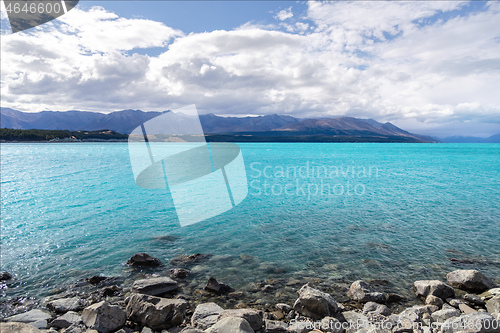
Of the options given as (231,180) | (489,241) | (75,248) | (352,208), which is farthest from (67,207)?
(489,241)

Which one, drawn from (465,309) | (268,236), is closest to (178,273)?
(268,236)

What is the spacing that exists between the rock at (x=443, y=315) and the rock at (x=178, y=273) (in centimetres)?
805

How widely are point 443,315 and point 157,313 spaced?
25.2ft

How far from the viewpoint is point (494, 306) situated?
811cm

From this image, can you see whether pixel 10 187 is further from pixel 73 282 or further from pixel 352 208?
pixel 352 208

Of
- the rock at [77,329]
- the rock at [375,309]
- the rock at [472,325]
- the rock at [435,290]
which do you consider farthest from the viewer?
the rock at [435,290]

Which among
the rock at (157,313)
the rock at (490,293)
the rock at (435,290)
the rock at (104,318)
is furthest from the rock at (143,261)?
the rock at (490,293)

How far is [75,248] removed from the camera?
14.2 m

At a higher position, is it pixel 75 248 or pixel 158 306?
pixel 158 306

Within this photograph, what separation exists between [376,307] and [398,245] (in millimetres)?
6827

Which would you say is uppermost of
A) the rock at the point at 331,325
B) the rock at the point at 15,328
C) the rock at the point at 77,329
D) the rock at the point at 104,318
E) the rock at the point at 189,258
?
the rock at the point at 15,328

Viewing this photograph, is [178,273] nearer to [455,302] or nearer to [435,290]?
[435,290]

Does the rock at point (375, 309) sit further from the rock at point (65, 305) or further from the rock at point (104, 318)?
the rock at point (65, 305)

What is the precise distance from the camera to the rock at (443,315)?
298 inches
